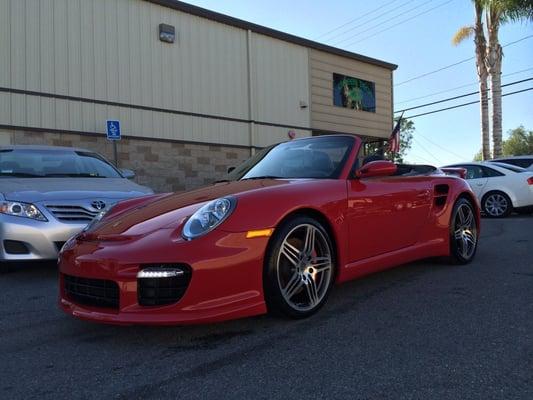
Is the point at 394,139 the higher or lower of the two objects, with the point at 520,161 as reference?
higher

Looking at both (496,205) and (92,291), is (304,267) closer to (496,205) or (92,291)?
(92,291)

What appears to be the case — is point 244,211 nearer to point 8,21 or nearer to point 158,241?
point 158,241

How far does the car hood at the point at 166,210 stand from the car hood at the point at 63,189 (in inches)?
64.1

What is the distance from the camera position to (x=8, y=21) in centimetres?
1148

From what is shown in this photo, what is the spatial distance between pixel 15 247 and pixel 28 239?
164 millimetres

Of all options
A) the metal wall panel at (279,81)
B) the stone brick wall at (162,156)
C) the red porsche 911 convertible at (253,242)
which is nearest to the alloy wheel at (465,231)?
the red porsche 911 convertible at (253,242)

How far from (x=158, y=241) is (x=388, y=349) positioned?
143 centimetres

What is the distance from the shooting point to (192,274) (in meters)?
2.91

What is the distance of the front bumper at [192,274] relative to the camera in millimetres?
2914

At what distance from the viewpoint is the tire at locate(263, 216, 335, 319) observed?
3.22 m

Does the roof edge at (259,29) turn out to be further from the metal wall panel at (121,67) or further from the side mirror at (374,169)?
the side mirror at (374,169)

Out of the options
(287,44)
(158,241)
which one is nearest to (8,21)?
(287,44)

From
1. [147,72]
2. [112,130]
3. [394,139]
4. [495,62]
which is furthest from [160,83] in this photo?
[495,62]

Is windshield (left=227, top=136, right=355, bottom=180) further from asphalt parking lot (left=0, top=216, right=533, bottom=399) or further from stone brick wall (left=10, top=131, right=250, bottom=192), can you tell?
stone brick wall (left=10, top=131, right=250, bottom=192)
